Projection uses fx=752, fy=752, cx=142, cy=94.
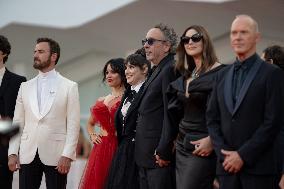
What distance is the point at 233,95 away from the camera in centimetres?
446

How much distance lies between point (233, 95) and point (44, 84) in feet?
6.95

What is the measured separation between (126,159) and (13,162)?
2.98 ft

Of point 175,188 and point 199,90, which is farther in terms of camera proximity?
point 175,188

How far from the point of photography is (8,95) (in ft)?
20.9

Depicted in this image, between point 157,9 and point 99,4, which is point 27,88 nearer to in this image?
point 157,9

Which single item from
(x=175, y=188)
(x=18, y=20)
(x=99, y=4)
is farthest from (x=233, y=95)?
(x=18, y=20)

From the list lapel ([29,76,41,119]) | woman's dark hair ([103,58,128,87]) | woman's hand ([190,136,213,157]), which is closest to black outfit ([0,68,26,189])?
lapel ([29,76,41,119])

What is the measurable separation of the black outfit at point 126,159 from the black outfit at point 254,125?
1.47 meters

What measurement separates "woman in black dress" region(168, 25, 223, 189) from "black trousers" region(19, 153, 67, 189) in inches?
50.1

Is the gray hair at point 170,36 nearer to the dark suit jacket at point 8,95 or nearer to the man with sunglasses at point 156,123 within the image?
the man with sunglasses at point 156,123

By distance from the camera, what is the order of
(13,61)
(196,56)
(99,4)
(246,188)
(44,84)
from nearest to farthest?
(246,188), (196,56), (44,84), (99,4), (13,61)

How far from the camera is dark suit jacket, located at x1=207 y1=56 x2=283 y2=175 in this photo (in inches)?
169

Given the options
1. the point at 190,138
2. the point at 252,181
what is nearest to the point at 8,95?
the point at 190,138

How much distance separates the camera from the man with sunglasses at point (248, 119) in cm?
430
